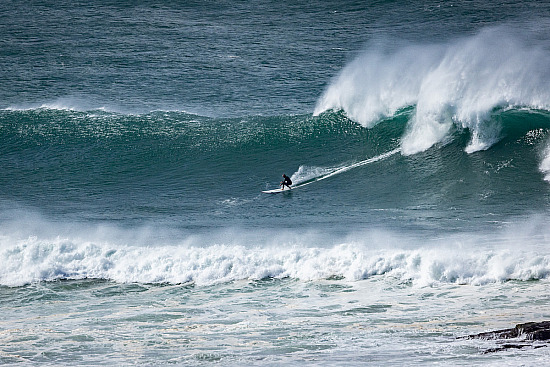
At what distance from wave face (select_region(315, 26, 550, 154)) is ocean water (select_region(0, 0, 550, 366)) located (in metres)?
0.07

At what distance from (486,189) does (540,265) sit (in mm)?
4630

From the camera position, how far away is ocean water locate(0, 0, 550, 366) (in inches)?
539

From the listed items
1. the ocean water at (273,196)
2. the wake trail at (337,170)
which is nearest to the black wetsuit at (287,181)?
the wake trail at (337,170)

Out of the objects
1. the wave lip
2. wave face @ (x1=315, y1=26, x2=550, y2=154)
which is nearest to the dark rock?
the wave lip

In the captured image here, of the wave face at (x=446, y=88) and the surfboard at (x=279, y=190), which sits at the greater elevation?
the wave face at (x=446, y=88)

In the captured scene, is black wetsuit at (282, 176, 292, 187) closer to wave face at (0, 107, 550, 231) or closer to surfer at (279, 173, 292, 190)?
surfer at (279, 173, 292, 190)

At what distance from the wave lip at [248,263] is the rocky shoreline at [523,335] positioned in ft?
8.59

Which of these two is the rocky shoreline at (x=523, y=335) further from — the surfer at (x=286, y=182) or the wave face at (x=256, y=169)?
the surfer at (x=286, y=182)

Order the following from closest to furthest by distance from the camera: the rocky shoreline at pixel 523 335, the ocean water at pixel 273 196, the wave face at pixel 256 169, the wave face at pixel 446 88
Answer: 1. the rocky shoreline at pixel 523 335
2. the ocean water at pixel 273 196
3. the wave face at pixel 256 169
4. the wave face at pixel 446 88

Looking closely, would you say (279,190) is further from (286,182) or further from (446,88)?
(446,88)

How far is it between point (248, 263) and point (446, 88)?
31.5ft

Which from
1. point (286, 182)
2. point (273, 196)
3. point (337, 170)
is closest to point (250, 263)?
point (273, 196)

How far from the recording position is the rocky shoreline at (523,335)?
38.8 ft

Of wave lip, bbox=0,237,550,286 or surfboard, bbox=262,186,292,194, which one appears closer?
wave lip, bbox=0,237,550,286
